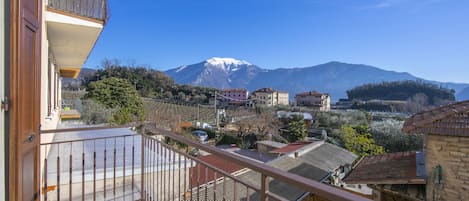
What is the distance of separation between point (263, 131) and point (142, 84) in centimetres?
1722

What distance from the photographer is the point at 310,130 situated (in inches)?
822

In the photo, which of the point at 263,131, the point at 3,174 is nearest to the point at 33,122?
the point at 3,174

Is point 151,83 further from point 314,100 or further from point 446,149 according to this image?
point 446,149

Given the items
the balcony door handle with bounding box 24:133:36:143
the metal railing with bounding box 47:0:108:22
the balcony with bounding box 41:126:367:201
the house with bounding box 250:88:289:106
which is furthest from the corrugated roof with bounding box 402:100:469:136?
the house with bounding box 250:88:289:106

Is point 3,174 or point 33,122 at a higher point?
point 33,122

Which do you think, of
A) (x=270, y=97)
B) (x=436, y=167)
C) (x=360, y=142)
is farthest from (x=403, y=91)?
(x=436, y=167)

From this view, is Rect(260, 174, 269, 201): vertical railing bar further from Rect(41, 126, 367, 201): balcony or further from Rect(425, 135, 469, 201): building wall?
Rect(425, 135, 469, 201): building wall

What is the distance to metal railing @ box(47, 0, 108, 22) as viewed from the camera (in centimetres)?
316

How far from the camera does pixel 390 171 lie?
458 cm

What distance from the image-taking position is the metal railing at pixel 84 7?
125 inches

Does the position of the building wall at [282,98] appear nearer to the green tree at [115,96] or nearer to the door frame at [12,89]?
the green tree at [115,96]

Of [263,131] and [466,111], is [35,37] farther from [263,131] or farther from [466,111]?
[263,131]

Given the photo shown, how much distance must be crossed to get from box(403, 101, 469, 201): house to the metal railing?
5.30 m

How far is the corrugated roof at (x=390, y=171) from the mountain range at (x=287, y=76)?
10078 centimetres
